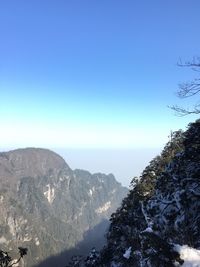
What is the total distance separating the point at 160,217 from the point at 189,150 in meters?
4.47

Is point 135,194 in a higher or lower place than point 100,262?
higher

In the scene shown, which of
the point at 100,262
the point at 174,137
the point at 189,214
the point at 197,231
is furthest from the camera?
the point at 174,137

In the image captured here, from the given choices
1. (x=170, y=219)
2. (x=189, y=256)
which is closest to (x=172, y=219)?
(x=170, y=219)

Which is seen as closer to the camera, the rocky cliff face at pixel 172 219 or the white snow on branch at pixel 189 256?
the white snow on branch at pixel 189 256

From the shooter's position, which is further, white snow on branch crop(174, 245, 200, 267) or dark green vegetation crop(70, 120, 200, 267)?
dark green vegetation crop(70, 120, 200, 267)

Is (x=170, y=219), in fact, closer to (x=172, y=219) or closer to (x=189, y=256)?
(x=172, y=219)

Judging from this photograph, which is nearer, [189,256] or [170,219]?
[189,256]

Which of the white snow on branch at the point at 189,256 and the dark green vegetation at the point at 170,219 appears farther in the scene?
the dark green vegetation at the point at 170,219

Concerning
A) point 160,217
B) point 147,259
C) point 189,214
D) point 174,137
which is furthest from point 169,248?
point 174,137

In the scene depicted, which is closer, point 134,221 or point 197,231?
point 197,231

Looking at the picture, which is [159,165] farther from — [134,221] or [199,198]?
[199,198]

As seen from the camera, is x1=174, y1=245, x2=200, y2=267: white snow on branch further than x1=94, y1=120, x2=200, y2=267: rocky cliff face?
No

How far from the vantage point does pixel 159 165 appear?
163 feet

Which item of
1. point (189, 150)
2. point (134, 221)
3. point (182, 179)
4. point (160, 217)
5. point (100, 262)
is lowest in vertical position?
point (100, 262)
